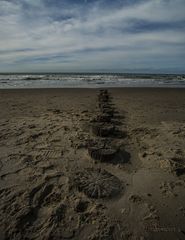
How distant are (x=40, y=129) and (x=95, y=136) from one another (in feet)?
4.52

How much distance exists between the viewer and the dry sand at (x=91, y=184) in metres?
2.09

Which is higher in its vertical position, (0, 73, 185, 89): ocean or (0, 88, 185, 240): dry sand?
(0, 73, 185, 89): ocean

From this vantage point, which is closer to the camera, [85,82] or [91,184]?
[91,184]

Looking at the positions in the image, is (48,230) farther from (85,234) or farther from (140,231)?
(140,231)

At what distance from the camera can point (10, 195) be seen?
2.54 meters

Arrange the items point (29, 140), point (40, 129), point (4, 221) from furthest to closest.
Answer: point (40, 129)
point (29, 140)
point (4, 221)

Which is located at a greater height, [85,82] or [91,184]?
[85,82]

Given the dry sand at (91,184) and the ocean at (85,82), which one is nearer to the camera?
the dry sand at (91,184)

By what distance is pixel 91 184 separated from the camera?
2.75 meters

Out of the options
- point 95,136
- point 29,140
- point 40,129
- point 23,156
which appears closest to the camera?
point 23,156

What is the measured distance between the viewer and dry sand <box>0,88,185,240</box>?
2092 millimetres

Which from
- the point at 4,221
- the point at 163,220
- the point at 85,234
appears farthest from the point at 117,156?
the point at 4,221

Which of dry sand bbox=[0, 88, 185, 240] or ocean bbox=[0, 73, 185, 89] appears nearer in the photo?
dry sand bbox=[0, 88, 185, 240]

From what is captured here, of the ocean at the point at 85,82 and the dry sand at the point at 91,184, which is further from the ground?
the ocean at the point at 85,82
